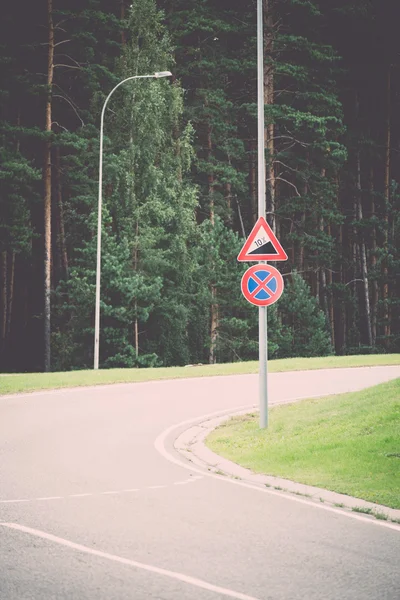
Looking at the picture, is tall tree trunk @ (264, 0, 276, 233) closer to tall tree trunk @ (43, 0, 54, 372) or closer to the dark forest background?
the dark forest background

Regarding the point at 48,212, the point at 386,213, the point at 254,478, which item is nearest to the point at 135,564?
the point at 254,478

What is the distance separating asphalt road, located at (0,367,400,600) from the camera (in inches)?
235

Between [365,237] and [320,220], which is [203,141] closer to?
[320,220]

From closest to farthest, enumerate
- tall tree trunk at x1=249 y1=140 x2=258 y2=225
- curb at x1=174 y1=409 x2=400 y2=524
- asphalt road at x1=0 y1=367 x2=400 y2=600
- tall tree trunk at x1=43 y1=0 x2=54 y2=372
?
asphalt road at x1=0 y1=367 x2=400 y2=600 < curb at x1=174 y1=409 x2=400 y2=524 < tall tree trunk at x1=43 y1=0 x2=54 y2=372 < tall tree trunk at x1=249 y1=140 x2=258 y2=225

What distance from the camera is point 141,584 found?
6.01 m

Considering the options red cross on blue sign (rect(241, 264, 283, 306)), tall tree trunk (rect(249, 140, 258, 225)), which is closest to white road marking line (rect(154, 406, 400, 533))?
red cross on blue sign (rect(241, 264, 283, 306))

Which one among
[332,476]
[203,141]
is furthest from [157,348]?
[332,476]

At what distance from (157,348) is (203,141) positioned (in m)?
15.6

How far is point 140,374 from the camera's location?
27016 mm

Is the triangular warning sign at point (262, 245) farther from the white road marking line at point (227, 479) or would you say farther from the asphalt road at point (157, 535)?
the asphalt road at point (157, 535)

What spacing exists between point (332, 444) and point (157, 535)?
197 inches

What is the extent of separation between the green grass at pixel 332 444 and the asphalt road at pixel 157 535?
0.87 meters

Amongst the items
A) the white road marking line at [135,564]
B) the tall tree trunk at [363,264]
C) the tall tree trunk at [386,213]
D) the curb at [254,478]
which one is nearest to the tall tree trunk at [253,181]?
the tall tree trunk at [363,264]

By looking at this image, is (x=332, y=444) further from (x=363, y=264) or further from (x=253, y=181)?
(x=363, y=264)
